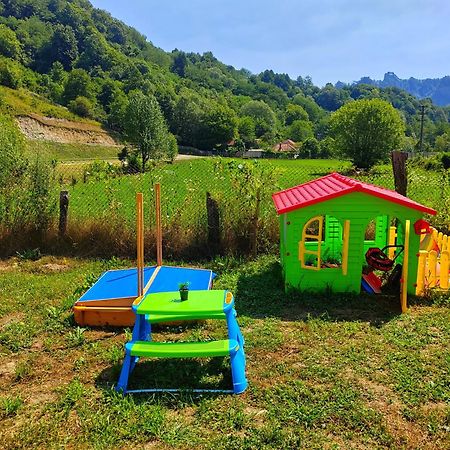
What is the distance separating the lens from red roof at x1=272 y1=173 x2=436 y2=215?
5.98 metres

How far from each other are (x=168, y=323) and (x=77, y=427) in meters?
2.04

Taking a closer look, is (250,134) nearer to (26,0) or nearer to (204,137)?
(204,137)

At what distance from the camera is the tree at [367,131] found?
37312mm

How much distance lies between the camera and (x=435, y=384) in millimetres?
3924

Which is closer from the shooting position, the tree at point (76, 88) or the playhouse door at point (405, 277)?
the playhouse door at point (405, 277)

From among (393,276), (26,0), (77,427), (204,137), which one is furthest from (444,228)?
(26,0)

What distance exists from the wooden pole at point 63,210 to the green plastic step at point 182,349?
17.1 feet

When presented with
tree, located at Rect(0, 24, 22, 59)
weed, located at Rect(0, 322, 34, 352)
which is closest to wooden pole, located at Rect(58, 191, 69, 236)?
weed, located at Rect(0, 322, 34, 352)

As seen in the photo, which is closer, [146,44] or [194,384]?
[194,384]

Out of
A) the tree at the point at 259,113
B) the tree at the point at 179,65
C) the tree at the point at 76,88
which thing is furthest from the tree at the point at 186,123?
the tree at the point at 179,65

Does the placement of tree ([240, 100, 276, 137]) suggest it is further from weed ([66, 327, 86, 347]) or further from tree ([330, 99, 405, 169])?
weed ([66, 327, 86, 347])

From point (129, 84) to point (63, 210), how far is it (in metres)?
112

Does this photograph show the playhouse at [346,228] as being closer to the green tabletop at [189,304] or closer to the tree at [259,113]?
the green tabletop at [189,304]

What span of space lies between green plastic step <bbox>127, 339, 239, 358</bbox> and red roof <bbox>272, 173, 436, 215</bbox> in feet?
8.65
